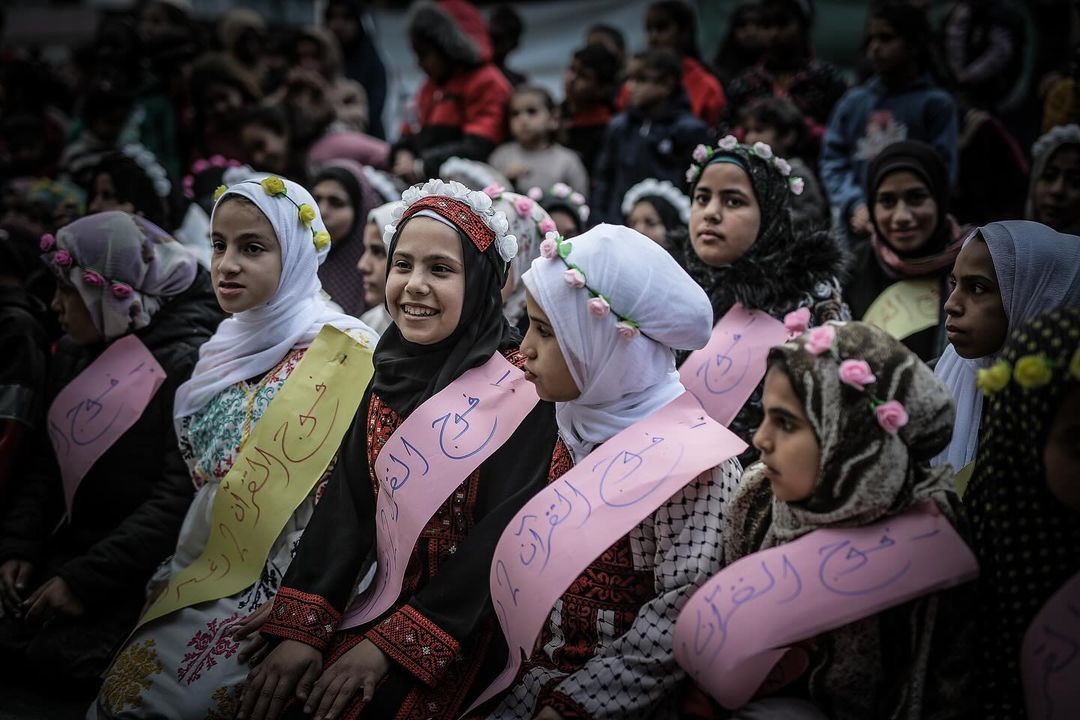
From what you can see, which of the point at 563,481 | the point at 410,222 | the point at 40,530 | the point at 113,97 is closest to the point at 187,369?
the point at 40,530

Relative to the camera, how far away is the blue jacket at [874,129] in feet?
18.2

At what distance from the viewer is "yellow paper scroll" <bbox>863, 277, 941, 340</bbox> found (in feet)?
13.8

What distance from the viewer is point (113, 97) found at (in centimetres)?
728

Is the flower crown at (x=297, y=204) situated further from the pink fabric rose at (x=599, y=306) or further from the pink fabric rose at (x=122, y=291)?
the pink fabric rose at (x=599, y=306)

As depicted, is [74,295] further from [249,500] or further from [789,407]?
[789,407]

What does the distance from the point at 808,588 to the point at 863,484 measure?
0.90ft

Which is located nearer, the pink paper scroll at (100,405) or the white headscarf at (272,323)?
the white headscarf at (272,323)

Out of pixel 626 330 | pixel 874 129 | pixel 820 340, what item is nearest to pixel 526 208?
pixel 626 330

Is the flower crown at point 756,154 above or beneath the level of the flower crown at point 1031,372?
above

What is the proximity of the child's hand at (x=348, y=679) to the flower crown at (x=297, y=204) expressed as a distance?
5.37 ft

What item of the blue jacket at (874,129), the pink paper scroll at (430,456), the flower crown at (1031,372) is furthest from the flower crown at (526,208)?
the blue jacket at (874,129)

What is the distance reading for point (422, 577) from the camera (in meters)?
3.00

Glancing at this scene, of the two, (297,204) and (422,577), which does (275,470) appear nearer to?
(422,577)

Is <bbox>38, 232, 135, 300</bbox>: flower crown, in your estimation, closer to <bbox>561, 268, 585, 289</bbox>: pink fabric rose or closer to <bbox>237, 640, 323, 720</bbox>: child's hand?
<bbox>237, 640, 323, 720</bbox>: child's hand
